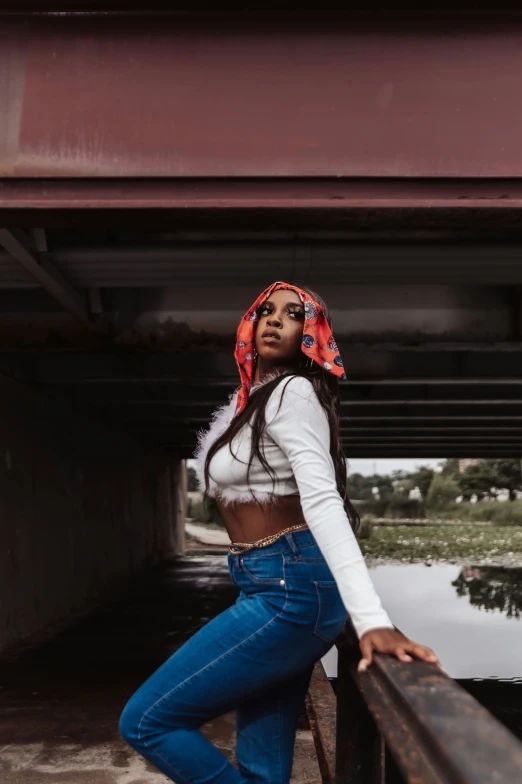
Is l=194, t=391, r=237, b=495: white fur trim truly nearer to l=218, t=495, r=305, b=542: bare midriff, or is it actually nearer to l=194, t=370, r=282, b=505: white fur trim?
l=194, t=370, r=282, b=505: white fur trim

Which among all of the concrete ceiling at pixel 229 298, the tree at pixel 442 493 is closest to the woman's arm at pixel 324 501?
the concrete ceiling at pixel 229 298

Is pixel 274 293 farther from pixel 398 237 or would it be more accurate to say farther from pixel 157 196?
pixel 398 237

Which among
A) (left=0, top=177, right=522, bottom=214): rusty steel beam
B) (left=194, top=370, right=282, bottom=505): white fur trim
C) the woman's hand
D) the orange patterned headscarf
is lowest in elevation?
the woman's hand

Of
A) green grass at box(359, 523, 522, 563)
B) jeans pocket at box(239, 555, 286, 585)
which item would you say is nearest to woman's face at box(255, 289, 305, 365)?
jeans pocket at box(239, 555, 286, 585)

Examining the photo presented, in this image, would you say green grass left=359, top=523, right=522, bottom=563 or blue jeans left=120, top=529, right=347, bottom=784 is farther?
green grass left=359, top=523, right=522, bottom=563

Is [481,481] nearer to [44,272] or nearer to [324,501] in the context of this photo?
[44,272]

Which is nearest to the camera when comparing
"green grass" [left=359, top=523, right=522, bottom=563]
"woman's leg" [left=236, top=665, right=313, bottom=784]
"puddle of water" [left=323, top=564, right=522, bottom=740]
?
"woman's leg" [left=236, top=665, right=313, bottom=784]

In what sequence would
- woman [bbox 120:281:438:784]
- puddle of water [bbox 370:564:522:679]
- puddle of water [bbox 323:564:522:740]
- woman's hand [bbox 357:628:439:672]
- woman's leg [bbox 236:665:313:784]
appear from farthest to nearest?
1. puddle of water [bbox 370:564:522:679]
2. puddle of water [bbox 323:564:522:740]
3. woman's leg [bbox 236:665:313:784]
4. woman [bbox 120:281:438:784]
5. woman's hand [bbox 357:628:439:672]

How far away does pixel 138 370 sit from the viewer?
8.08m

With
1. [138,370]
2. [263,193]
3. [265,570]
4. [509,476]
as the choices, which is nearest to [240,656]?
[265,570]

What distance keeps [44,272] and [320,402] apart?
3512mm

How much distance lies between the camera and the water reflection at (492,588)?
1266cm

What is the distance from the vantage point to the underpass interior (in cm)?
500

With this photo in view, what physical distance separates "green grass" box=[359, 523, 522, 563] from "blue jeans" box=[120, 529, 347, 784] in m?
20.4
